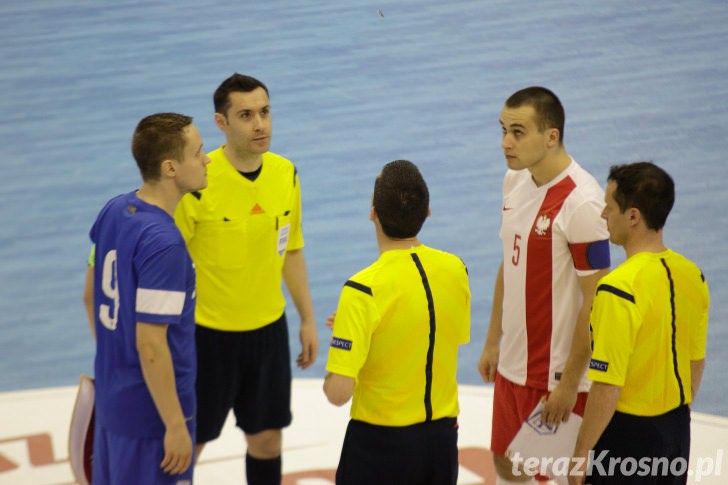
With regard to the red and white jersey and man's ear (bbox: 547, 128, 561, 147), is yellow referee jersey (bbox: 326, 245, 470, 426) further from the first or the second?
man's ear (bbox: 547, 128, 561, 147)

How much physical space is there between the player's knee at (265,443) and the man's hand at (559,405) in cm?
125

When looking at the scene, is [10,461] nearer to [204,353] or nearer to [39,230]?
[204,353]

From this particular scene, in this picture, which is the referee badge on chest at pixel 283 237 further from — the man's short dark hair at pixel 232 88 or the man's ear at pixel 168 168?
the man's ear at pixel 168 168

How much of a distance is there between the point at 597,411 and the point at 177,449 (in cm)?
144

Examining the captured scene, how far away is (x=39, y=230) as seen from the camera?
331 inches

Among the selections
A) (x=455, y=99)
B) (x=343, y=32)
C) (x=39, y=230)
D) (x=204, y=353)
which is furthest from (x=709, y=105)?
(x=204, y=353)

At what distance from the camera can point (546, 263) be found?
4168mm

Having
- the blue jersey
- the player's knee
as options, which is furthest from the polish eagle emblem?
the player's knee

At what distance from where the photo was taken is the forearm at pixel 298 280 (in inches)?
189

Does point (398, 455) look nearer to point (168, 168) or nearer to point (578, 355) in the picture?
point (578, 355)

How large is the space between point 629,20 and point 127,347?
10.8 meters

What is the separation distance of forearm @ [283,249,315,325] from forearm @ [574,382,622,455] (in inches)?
63.5

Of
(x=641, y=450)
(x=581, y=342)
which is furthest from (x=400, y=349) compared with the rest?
(x=641, y=450)

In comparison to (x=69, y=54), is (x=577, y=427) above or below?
below
